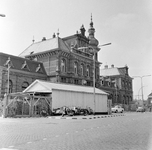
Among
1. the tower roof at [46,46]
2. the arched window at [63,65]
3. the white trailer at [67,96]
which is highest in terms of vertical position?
the tower roof at [46,46]

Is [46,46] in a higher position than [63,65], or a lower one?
higher

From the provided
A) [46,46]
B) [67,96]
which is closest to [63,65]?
[46,46]

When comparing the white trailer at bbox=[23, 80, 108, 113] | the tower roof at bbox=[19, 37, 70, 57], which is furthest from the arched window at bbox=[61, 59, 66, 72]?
the white trailer at bbox=[23, 80, 108, 113]

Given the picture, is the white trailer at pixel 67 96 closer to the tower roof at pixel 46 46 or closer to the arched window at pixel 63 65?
the arched window at pixel 63 65

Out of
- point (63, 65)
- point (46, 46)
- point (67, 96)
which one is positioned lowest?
point (67, 96)

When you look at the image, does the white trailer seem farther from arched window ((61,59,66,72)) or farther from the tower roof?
the tower roof

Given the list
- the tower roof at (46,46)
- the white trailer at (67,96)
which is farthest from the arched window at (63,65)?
the white trailer at (67,96)

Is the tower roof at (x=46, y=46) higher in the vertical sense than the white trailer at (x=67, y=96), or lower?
higher

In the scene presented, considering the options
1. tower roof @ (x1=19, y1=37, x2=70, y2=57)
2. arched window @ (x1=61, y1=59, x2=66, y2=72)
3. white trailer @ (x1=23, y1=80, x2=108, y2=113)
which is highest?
tower roof @ (x1=19, y1=37, x2=70, y2=57)

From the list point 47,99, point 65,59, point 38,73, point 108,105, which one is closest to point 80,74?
point 65,59

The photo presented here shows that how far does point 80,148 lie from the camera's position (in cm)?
739

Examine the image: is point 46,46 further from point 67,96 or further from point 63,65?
point 67,96

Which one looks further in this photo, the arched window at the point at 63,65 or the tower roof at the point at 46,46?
the tower roof at the point at 46,46

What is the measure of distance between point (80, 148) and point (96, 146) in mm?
671
